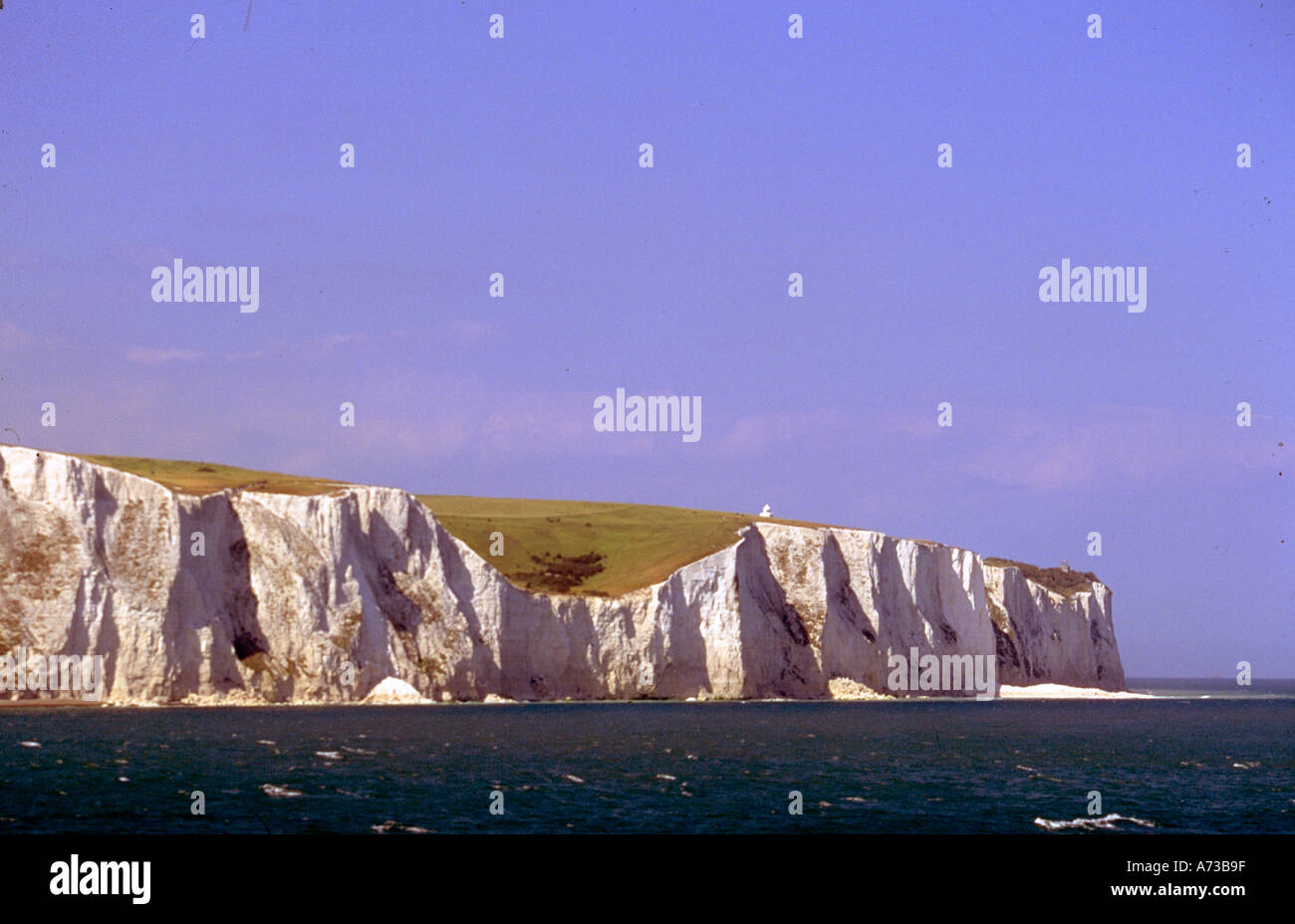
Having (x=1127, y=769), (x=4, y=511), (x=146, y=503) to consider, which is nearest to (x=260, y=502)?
(x=146, y=503)

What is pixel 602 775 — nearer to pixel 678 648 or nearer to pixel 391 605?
pixel 391 605

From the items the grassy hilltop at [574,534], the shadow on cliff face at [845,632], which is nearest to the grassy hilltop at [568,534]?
the grassy hilltop at [574,534]

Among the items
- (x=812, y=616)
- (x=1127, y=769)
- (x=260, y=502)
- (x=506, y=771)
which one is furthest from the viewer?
(x=812, y=616)

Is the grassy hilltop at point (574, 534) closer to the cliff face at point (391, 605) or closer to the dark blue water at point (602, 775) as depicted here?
the cliff face at point (391, 605)

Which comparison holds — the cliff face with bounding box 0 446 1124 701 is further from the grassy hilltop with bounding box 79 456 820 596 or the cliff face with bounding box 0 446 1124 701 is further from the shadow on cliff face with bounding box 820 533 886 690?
the grassy hilltop with bounding box 79 456 820 596

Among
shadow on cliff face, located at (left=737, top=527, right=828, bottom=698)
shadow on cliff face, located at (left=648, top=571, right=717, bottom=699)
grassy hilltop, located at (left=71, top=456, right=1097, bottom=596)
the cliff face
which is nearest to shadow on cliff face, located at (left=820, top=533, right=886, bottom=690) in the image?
the cliff face

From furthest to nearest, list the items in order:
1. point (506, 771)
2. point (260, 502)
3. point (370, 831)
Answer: point (260, 502) → point (506, 771) → point (370, 831)
